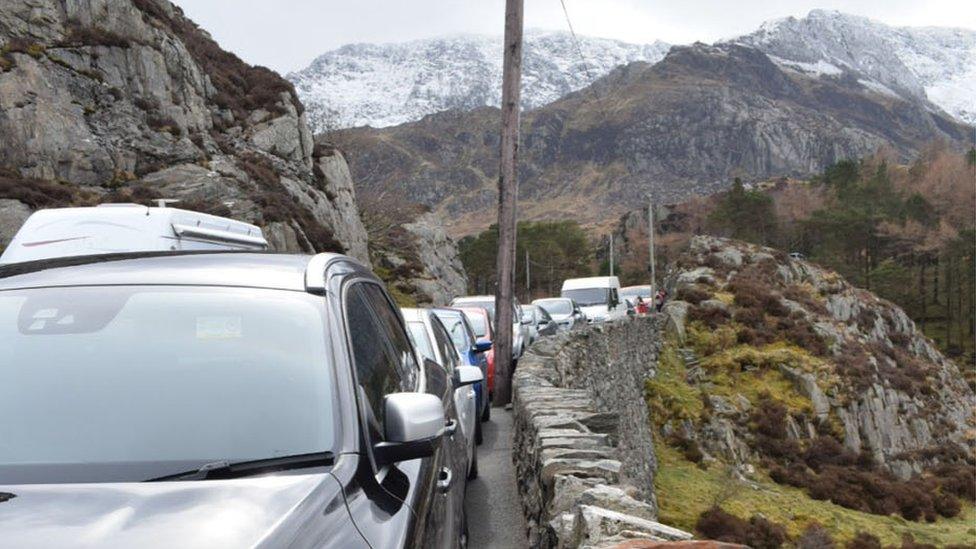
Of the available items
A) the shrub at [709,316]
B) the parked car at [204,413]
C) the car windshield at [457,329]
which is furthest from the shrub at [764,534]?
the shrub at [709,316]

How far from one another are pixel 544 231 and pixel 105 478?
3471 inches

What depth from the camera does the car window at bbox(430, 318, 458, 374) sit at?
842cm

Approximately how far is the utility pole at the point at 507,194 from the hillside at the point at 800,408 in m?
4.76

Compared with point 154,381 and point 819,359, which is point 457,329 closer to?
point 154,381

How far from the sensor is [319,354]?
104 inches

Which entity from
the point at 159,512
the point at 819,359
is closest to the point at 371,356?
the point at 159,512

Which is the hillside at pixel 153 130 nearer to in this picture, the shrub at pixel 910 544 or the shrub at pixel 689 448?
the shrub at pixel 689 448

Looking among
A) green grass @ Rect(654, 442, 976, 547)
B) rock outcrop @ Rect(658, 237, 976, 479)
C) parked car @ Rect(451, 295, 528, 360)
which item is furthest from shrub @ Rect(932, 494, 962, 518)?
parked car @ Rect(451, 295, 528, 360)

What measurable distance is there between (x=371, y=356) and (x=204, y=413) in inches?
30.2

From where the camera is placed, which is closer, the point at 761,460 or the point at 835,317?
the point at 761,460

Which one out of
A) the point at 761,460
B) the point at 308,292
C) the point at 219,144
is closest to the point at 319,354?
the point at 308,292

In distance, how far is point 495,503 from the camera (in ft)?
25.0

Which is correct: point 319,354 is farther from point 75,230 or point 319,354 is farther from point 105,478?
point 75,230

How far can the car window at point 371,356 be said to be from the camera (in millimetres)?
2730
